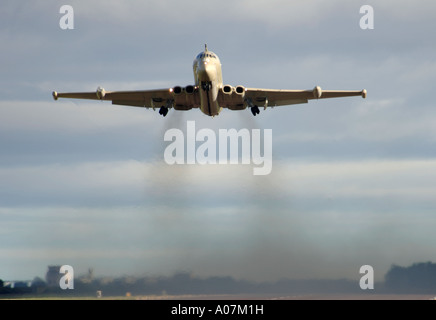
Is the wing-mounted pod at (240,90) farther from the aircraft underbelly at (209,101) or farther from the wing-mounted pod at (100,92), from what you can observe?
the wing-mounted pod at (100,92)

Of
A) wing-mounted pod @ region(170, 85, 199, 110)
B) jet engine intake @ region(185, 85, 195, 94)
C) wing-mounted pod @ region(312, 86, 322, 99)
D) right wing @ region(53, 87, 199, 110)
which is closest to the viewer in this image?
jet engine intake @ region(185, 85, 195, 94)

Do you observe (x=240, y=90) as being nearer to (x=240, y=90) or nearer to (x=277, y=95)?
(x=240, y=90)

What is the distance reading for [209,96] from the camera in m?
64.4

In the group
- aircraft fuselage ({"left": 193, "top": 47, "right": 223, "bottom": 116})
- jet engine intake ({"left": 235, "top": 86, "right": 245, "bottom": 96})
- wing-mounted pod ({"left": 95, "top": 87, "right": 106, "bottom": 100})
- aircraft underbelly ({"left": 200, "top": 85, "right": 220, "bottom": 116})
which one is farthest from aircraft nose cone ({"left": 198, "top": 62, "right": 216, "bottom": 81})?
wing-mounted pod ({"left": 95, "top": 87, "right": 106, "bottom": 100})

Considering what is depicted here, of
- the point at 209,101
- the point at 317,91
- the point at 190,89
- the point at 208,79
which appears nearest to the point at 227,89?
the point at 209,101

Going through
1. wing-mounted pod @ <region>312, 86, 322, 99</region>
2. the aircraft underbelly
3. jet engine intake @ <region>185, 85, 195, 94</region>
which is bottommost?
the aircraft underbelly

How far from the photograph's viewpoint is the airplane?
212ft

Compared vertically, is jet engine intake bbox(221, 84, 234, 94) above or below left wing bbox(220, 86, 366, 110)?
below

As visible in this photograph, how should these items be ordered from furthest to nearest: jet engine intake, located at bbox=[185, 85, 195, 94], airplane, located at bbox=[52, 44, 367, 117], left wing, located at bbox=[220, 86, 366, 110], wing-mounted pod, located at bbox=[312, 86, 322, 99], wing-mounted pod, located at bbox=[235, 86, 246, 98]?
left wing, located at bbox=[220, 86, 366, 110]
wing-mounted pod, located at bbox=[312, 86, 322, 99]
wing-mounted pod, located at bbox=[235, 86, 246, 98]
jet engine intake, located at bbox=[185, 85, 195, 94]
airplane, located at bbox=[52, 44, 367, 117]

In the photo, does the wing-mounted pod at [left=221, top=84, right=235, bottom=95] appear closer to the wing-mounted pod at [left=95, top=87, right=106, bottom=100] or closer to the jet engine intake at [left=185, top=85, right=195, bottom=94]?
the jet engine intake at [left=185, top=85, right=195, bottom=94]
